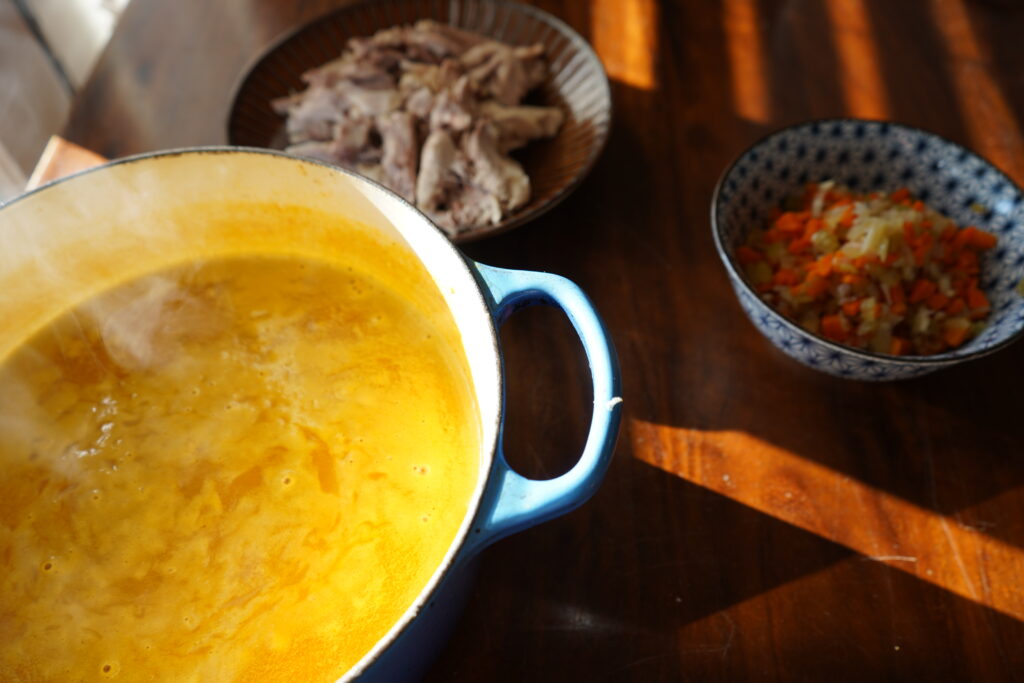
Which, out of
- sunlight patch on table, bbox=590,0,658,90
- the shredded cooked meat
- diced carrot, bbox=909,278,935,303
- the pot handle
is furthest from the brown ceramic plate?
diced carrot, bbox=909,278,935,303

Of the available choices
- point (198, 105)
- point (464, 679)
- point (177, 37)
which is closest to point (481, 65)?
point (198, 105)

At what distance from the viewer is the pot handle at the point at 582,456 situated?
537 millimetres

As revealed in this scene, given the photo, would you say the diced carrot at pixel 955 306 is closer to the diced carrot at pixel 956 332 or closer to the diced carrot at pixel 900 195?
the diced carrot at pixel 956 332

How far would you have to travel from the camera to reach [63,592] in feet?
2.39

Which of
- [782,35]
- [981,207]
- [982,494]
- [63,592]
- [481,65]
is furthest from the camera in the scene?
[782,35]

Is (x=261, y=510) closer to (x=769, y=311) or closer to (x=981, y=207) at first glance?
(x=769, y=311)

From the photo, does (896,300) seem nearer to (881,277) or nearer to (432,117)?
(881,277)

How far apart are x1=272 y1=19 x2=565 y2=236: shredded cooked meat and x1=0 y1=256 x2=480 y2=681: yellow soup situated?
0.25 metres

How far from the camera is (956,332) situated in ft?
3.04

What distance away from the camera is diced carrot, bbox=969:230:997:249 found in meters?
0.97

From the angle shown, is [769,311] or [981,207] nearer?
[769,311]

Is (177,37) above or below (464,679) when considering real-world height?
above

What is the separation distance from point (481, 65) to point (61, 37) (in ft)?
4.66

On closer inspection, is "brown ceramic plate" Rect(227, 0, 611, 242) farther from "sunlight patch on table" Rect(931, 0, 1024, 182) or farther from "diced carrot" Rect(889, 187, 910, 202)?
"sunlight patch on table" Rect(931, 0, 1024, 182)
